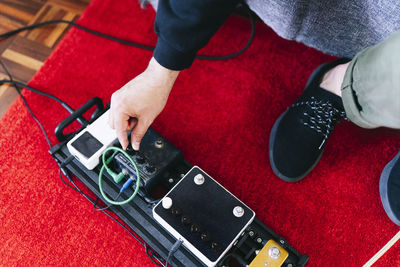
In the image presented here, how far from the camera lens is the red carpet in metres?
0.95

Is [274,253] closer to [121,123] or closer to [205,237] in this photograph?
[205,237]

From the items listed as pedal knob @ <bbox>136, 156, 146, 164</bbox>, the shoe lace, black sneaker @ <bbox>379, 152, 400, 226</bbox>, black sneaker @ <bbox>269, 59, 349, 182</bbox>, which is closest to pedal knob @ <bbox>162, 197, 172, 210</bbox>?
pedal knob @ <bbox>136, 156, 146, 164</bbox>

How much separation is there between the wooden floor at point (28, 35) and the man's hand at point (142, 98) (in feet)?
1.92

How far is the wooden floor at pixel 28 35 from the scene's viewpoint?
117cm

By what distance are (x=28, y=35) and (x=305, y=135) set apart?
3.25 feet

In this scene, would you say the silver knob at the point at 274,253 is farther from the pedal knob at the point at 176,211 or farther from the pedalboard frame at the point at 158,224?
the pedal knob at the point at 176,211

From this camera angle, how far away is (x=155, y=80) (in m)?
0.73

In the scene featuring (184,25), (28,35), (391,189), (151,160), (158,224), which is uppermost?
(184,25)

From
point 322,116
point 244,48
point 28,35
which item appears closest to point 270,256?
point 322,116

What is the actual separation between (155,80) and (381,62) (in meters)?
0.48

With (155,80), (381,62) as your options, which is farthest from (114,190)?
(381,62)

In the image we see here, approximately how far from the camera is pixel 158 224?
84cm

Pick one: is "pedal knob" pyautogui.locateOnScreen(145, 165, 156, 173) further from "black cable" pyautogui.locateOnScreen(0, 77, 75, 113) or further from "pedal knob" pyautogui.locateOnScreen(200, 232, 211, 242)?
"black cable" pyautogui.locateOnScreen(0, 77, 75, 113)

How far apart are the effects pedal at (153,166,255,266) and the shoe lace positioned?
1.17 ft
